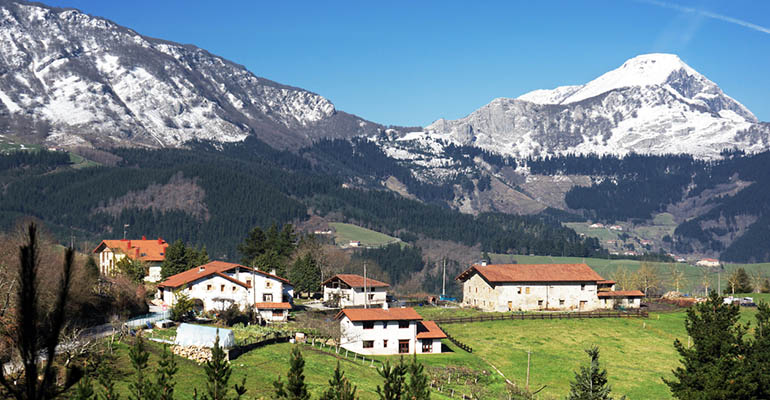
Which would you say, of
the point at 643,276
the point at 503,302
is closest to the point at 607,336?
the point at 503,302

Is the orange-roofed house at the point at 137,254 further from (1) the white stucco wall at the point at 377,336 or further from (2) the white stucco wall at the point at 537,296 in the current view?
(2) the white stucco wall at the point at 537,296

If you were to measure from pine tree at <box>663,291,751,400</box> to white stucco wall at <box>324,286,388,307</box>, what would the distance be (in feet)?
202

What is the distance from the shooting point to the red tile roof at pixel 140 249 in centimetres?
11962

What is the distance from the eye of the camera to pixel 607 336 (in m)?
92.1

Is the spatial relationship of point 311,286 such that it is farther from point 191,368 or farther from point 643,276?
point 643,276

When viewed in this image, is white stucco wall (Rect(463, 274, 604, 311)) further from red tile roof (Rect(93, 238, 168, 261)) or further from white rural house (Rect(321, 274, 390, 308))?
red tile roof (Rect(93, 238, 168, 261))

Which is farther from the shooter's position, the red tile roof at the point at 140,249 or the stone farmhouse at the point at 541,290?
the red tile roof at the point at 140,249

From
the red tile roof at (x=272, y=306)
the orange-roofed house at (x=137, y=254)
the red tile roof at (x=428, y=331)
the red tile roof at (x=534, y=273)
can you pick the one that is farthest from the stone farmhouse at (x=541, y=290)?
the orange-roofed house at (x=137, y=254)

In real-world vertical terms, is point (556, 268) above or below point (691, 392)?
above

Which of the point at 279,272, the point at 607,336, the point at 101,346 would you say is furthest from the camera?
the point at 279,272

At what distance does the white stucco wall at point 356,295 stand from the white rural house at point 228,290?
1439 centimetres

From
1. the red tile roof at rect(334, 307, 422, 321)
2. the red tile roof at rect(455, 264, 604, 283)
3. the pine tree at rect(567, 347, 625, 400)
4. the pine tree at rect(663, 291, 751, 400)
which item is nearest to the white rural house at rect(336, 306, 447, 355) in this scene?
the red tile roof at rect(334, 307, 422, 321)

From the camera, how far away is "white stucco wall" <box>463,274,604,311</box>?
359 feet

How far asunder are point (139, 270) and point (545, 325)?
55.9 metres
